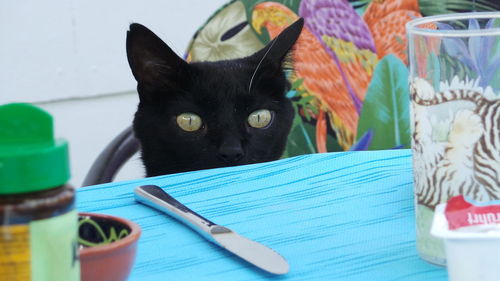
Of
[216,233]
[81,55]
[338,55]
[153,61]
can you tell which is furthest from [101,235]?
[81,55]

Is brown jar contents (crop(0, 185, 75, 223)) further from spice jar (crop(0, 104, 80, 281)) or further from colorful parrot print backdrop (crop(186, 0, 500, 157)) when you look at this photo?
colorful parrot print backdrop (crop(186, 0, 500, 157))

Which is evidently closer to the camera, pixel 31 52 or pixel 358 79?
pixel 358 79

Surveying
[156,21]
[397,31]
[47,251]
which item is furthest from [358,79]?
[47,251]

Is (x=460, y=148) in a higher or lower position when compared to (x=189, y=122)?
higher

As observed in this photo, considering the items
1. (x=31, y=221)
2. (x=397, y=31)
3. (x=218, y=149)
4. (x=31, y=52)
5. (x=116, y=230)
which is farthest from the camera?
(x=31, y=52)

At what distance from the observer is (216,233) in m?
0.59

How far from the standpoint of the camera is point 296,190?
0.72 m

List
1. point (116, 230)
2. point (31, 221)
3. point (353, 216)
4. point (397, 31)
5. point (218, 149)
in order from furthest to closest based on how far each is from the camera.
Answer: point (397, 31)
point (218, 149)
point (353, 216)
point (116, 230)
point (31, 221)

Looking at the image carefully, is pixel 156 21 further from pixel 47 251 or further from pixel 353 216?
pixel 47 251

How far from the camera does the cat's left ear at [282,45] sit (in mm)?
1131

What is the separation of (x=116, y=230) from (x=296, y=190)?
295 mm

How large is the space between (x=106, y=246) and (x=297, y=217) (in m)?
0.26

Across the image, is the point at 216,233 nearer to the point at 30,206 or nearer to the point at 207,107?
the point at 30,206

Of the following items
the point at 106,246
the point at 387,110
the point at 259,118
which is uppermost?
the point at 106,246
